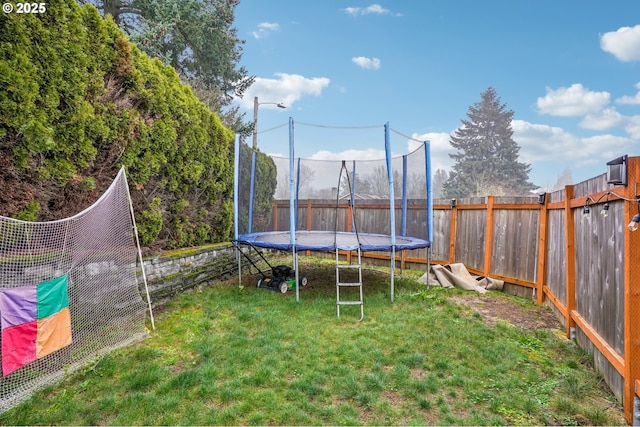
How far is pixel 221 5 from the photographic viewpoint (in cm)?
1091

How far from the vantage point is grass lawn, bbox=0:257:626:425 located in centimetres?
203

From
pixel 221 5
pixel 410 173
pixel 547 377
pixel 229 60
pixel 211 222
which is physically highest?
pixel 221 5

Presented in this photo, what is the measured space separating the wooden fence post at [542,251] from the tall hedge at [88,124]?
502 cm

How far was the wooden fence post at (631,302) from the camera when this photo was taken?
6.38 feet

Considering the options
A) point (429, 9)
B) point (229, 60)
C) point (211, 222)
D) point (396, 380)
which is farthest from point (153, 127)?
point (229, 60)

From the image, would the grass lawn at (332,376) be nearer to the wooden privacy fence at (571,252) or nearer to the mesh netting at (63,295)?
the mesh netting at (63,295)

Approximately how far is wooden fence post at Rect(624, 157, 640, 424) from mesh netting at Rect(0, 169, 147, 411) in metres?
3.67

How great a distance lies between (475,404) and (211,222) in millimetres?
4968

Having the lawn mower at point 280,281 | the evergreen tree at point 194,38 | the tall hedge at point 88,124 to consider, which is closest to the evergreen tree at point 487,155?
the evergreen tree at point 194,38

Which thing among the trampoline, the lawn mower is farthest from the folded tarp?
the lawn mower

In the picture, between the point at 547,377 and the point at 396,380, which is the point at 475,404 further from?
the point at 547,377

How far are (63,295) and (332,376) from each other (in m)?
2.07

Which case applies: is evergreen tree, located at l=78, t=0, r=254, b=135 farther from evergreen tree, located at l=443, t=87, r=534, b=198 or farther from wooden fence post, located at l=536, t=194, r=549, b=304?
evergreen tree, located at l=443, t=87, r=534, b=198

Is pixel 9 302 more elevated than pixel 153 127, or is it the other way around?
→ pixel 153 127
